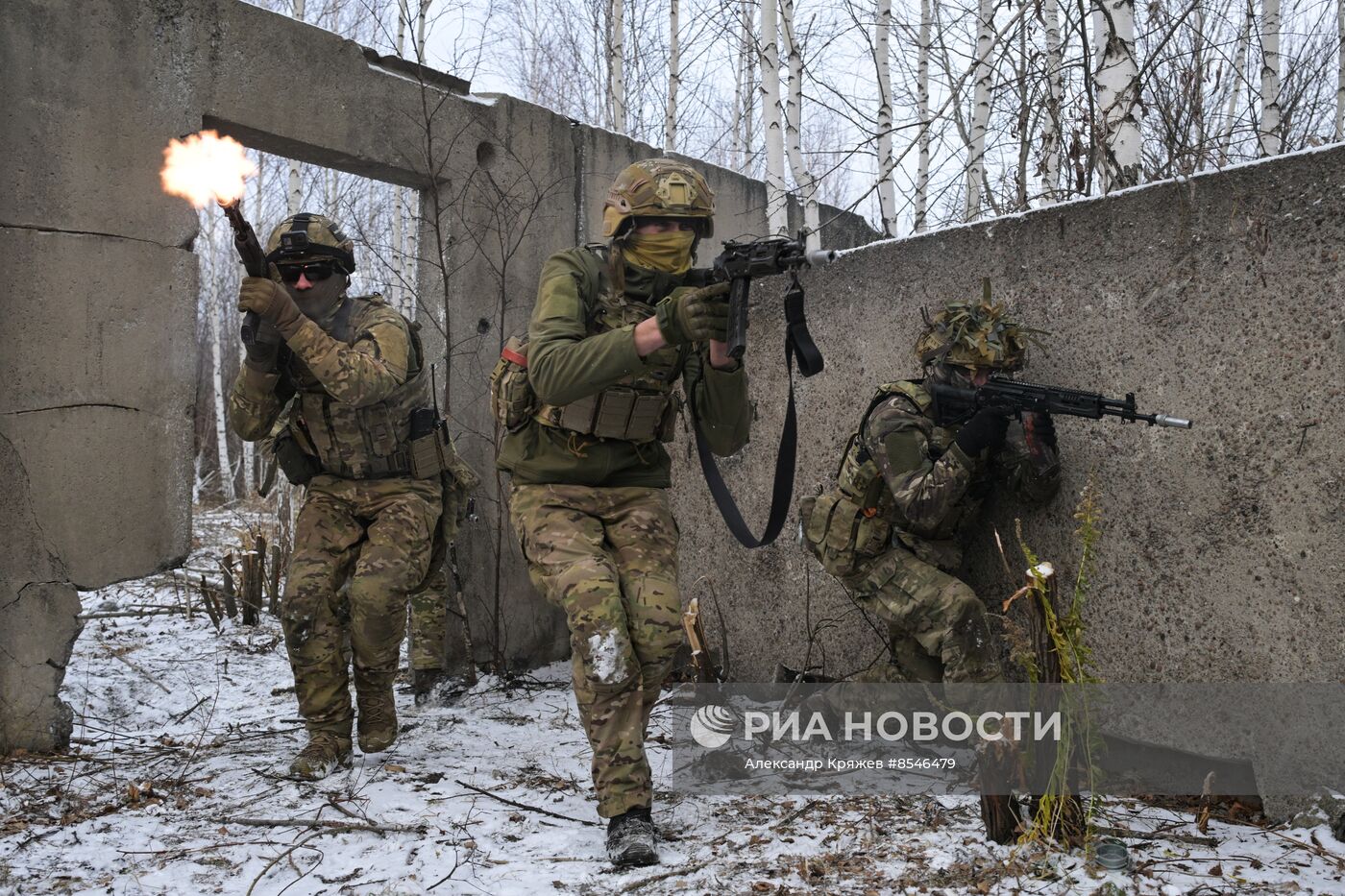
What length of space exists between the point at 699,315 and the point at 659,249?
553 mm

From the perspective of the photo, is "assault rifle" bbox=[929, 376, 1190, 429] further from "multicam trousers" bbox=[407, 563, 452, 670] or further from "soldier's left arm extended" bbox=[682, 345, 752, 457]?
"multicam trousers" bbox=[407, 563, 452, 670]

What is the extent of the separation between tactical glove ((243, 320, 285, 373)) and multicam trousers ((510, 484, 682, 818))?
103 cm

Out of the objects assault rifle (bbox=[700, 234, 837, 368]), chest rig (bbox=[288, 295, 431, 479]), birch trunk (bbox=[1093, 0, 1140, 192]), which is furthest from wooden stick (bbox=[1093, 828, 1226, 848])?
chest rig (bbox=[288, 295, 431, 479])

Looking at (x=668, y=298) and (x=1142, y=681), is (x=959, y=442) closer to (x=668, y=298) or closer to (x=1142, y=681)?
(x=1142, y=681)

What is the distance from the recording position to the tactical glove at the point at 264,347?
350cm

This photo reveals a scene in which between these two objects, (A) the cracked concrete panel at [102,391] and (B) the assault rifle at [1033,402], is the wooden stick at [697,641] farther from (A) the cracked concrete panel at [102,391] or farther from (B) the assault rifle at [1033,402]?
(A) the cracked concrete panel at [102,391]

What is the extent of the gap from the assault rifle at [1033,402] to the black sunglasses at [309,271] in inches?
90.8

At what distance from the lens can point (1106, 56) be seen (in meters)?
4.25

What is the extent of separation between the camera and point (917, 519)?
3518 mm

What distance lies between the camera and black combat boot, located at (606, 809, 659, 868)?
2.67 metres

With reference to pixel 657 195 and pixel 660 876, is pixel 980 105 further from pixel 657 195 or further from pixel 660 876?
pixel 660 876

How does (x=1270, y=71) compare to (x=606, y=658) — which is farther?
(x=1270, y=71)

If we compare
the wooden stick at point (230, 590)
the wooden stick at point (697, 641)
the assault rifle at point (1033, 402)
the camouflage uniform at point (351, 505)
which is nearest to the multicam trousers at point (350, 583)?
the camouflage uniform at point (351, 505)

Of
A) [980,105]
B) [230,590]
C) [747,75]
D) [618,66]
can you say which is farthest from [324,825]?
[747,75]
